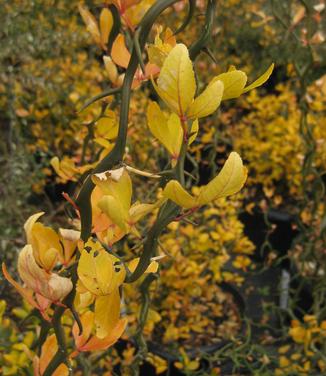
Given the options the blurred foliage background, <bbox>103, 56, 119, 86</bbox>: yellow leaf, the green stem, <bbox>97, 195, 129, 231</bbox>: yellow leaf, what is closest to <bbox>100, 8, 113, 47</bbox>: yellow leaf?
<bbox>103, 56, 119, 86</bbox>: yellow leaf

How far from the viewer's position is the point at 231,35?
4.41 meters

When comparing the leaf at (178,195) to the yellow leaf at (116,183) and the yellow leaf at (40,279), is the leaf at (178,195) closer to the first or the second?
the yellow leaf at (116,183)

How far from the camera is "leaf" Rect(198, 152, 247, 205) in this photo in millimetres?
431

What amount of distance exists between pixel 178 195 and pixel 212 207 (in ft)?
5.01

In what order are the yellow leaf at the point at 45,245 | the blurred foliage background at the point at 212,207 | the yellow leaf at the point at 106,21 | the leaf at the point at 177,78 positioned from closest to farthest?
1. the leaf at the point at 177,78
2. the yellow leaf at the point at 45,245
3. the yellow leaf at the point at 106,21
4. the blurred foliage background at the point at 212,207

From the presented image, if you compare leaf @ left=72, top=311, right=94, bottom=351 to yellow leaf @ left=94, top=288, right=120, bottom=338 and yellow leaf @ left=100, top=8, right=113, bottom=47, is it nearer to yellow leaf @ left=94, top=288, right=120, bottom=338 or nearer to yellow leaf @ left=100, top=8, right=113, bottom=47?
yellow leaf @ left=94, top=288, right=120, bottom=338

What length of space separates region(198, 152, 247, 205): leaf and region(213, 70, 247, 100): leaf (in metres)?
0.05

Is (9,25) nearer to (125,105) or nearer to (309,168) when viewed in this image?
(309,168)

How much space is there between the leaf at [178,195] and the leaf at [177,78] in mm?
58

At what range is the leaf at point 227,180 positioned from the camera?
0.43m

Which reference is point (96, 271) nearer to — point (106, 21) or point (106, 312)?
point (106, 312)

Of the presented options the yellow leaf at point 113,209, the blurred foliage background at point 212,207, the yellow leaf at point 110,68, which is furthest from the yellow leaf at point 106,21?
the yellow leaf at point 113,209

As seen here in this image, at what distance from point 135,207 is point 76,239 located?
11 centimetres

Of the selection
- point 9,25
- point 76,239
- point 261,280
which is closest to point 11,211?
point 9,25
